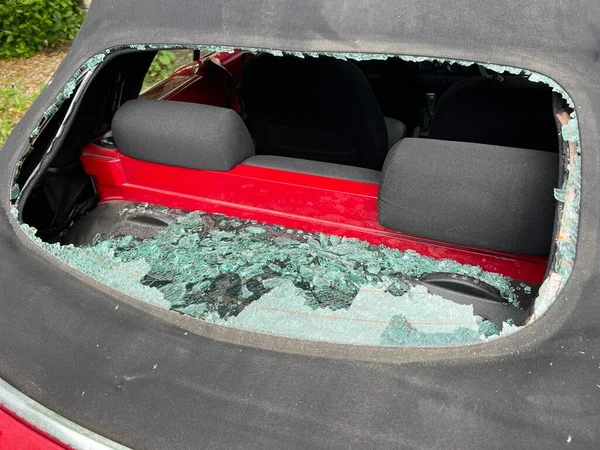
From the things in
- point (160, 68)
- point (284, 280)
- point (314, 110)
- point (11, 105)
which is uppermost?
point (314, 110)

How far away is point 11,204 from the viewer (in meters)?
1.47

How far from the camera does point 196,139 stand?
161cm

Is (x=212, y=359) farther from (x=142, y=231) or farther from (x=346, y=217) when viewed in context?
(x=142, y=231)

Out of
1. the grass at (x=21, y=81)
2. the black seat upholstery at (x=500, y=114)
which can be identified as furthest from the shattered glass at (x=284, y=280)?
the grass at (x=21, y=81)

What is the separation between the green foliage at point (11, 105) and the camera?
4.14 metres

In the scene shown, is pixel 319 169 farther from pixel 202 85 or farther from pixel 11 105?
pixel 11 105

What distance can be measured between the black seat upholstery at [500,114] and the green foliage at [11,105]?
342 cm

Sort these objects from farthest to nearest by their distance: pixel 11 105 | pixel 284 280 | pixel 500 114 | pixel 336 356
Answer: pixel 11 105
pixel 500 114
pixel 284 280
pixel 336 356

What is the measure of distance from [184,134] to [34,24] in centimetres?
432

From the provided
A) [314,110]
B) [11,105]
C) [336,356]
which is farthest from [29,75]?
[336,356]

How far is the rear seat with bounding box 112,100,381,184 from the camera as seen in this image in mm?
1604

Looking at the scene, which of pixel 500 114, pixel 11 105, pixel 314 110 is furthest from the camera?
pixel 11 105

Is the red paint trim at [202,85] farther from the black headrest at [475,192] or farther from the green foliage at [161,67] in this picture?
the green foliage at [161,67]

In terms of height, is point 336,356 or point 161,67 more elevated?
point 336,356
